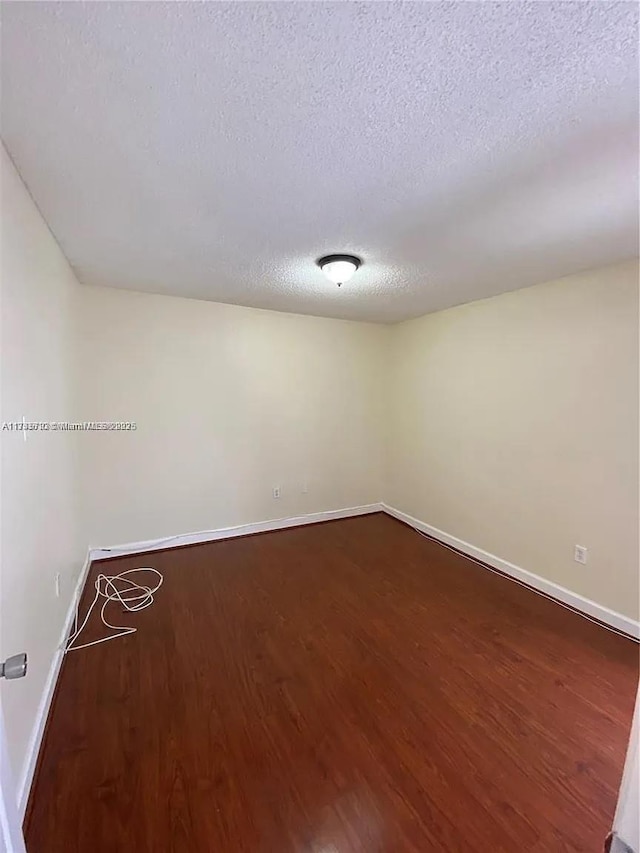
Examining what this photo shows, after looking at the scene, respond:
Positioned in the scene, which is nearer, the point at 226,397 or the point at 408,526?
the point at 226,397

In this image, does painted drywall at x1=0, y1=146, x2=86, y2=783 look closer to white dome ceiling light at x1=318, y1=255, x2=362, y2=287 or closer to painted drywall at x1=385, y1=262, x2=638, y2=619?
white dome ceiling light at x1=318, y1=255, x2=362, y2=287

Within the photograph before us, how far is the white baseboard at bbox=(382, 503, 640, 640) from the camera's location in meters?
2.40

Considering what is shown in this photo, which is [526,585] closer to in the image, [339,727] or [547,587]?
[547,587]

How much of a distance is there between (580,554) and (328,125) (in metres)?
2.91

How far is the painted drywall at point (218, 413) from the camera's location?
3.24 metres

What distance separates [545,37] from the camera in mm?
919

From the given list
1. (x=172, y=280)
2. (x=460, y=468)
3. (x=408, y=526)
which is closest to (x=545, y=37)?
(x=172, y=280)

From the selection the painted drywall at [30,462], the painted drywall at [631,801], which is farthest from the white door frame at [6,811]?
the painted drywall at [631,801]

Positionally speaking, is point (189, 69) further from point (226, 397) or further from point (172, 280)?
point (226, 397)

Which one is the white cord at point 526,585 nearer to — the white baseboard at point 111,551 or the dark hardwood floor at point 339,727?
the dark hardwood floor at point 339,727

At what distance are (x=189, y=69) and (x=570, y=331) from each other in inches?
104

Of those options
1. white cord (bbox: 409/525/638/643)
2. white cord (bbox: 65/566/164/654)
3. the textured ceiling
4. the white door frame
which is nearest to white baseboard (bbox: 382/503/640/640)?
white cord (bbox: 409/525/638/643)

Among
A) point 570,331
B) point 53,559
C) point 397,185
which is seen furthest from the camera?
point 570,331

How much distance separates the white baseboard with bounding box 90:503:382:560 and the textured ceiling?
2.41m
